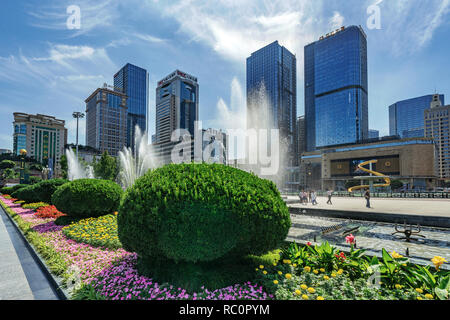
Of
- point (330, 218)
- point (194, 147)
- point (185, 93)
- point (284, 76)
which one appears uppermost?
point (185, 93)

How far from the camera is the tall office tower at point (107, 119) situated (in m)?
126

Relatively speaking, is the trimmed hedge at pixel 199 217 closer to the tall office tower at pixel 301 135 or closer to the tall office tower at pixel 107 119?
the tall office tower at pixel 107 119

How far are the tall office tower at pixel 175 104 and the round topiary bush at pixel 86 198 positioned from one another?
143m

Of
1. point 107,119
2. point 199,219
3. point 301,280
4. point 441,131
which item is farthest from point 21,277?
point 441,131

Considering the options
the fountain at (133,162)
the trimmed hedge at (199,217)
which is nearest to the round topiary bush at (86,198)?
the fountain at (133,162)

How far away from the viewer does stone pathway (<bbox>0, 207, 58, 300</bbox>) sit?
170 inches

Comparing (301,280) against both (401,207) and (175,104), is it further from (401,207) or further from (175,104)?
(175,104)

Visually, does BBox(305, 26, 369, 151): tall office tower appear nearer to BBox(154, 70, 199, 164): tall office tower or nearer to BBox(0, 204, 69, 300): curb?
BBox(154, 70, 199, 164): tall office tower

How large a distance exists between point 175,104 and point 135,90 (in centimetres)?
4815

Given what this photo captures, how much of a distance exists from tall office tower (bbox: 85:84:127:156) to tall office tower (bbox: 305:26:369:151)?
11414 cm
